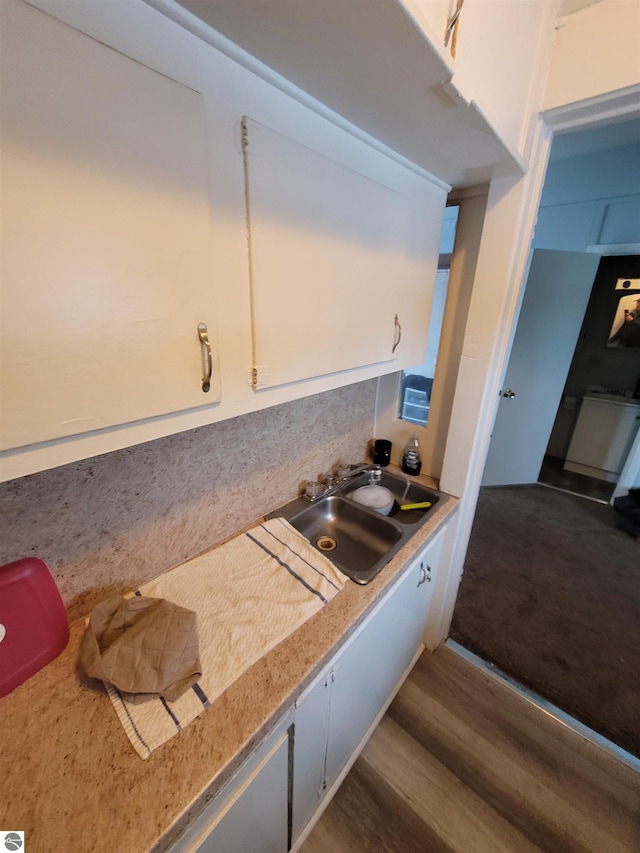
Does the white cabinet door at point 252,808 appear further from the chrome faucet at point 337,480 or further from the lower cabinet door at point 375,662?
the chrome faucet at point 337,480

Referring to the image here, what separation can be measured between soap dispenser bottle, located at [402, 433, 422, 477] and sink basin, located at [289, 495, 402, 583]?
0.37m

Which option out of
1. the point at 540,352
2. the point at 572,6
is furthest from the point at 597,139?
Result: the point at 572,6

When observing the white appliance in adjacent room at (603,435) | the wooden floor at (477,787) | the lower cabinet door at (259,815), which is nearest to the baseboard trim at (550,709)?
the wooden floor at (477,787)

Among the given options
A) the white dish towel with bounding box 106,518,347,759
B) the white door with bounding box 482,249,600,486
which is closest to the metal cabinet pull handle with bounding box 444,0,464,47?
the white dish towel with bounding box 106,518,347,759

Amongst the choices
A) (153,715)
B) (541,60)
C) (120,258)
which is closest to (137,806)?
(153,715)

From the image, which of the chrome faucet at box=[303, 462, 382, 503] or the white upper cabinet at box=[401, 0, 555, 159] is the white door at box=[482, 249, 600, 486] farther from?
the white upper cabinet at box=[401, 0, 555, 159]

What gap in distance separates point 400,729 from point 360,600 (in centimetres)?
93

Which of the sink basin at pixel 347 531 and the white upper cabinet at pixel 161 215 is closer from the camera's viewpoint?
the white upper cabinet at pixel 161 215

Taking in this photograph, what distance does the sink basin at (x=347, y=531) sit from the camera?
1.22 metres

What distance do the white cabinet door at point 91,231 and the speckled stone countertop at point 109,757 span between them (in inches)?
22.4

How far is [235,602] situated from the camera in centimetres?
86

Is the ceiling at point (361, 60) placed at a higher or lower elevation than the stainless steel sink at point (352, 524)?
higher

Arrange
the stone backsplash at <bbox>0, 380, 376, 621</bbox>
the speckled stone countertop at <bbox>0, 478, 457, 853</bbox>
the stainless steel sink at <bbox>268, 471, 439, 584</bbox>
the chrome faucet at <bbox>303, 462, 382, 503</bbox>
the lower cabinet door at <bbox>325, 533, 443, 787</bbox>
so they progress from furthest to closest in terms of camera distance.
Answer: the chrome faucet at <bbox>303, 462, 382, 503</bbox>
the stainless steel sink at <bbox>268, 471, 439, 584</bbox>
the lower cabinet door at <bbox>325, 533, 443, 787</bbox>
the stone backsplash at <bbox>0, 380, 376, 621</bbox>
the speckled stone countertop at <bbox>0, 478, 457, 853</bbox>

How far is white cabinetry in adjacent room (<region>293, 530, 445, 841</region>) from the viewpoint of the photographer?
85cm
